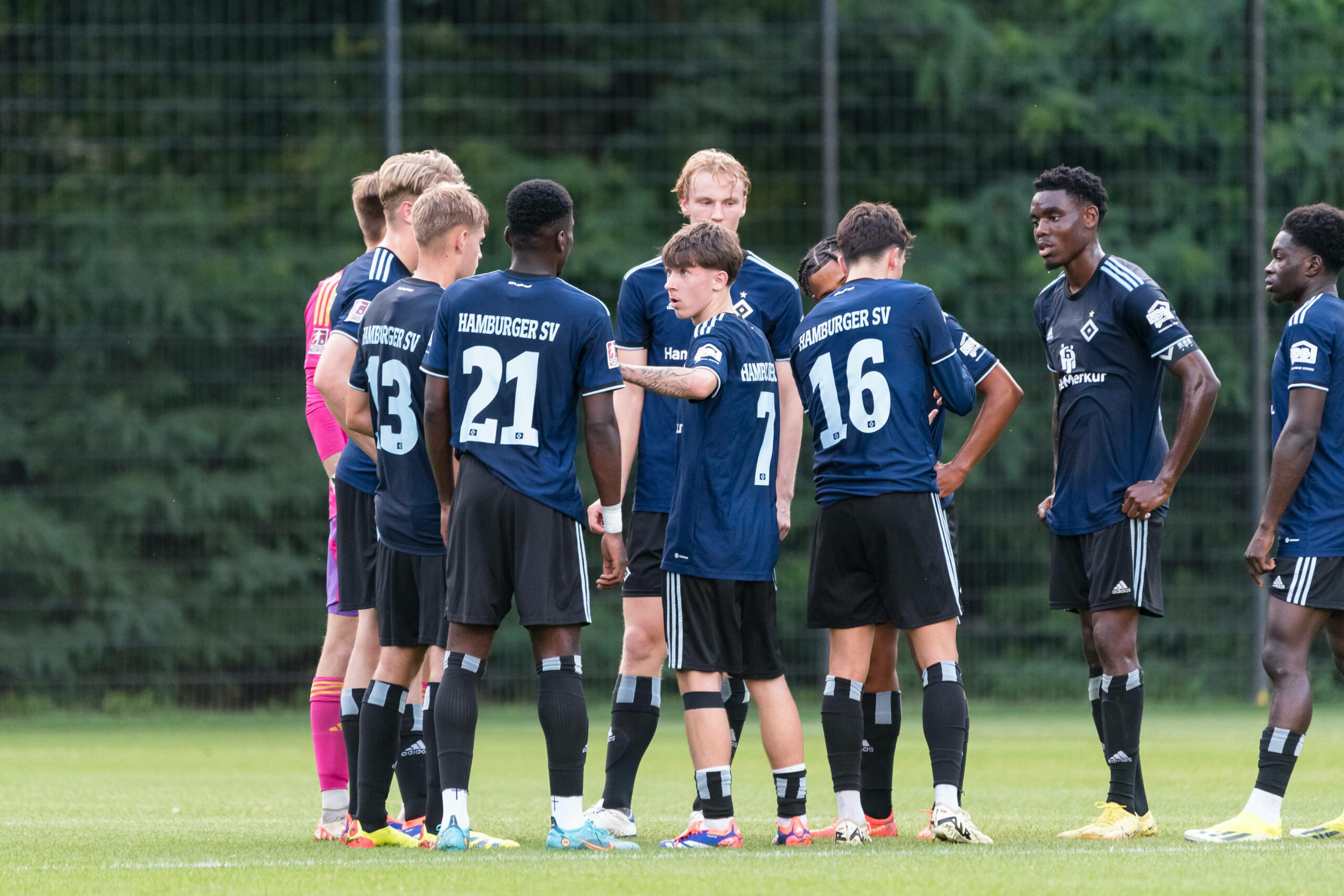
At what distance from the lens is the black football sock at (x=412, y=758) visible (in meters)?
5.91

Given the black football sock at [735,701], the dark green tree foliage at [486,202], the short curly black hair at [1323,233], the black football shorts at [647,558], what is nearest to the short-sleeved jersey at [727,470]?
the black football shorts at [647,558]

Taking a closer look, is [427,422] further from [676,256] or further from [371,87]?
[371,87]

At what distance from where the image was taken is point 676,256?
5.58 meters

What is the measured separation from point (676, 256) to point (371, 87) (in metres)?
8.90

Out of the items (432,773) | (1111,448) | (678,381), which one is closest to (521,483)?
(678,381)

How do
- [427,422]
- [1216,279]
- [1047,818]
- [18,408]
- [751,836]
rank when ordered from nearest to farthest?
[427,422], [751,836], [1047,818], [18,408], [1216,279]

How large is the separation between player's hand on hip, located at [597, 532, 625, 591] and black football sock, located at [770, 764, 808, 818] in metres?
0.85

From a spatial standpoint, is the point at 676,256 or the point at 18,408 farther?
the point at 18,408

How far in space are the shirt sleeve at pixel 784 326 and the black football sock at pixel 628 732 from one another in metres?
1.34

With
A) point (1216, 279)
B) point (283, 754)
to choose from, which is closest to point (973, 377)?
point (283, 754)

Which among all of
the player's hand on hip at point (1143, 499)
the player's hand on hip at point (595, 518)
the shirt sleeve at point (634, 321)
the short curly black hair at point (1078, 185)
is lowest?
the player's hand on hip at point (595, 518)

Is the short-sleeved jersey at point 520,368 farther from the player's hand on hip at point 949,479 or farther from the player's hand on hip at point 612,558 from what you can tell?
the player's hand on hip at point 949,479

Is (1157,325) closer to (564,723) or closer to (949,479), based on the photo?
(949,479)

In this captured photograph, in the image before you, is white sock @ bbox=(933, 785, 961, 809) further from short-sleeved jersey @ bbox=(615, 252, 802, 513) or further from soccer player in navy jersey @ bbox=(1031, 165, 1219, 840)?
short-sleeved jersey @ bbox=(615, 252, 802, 513)
